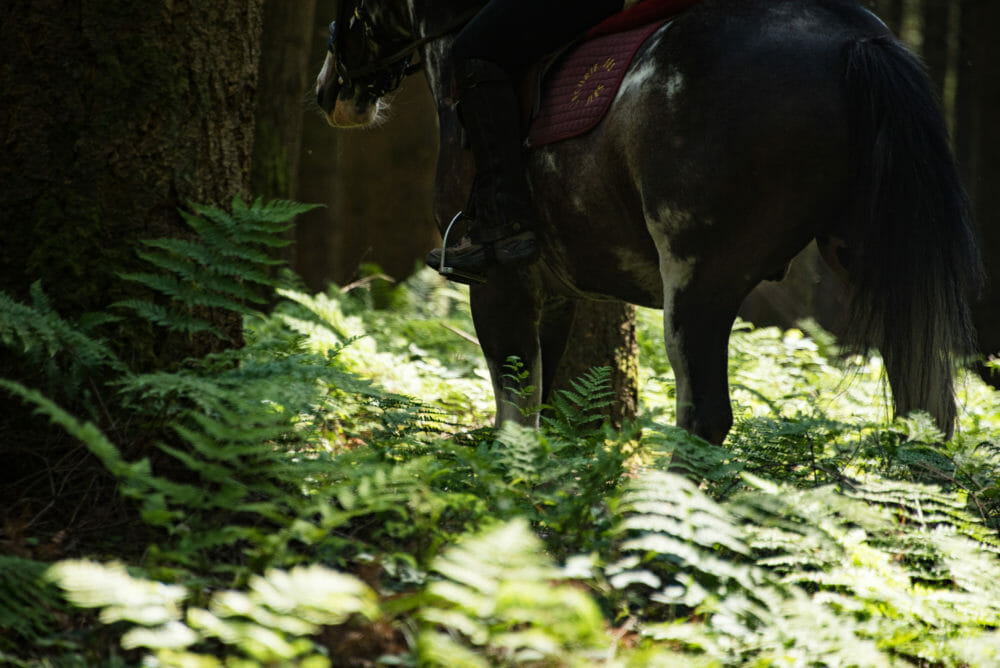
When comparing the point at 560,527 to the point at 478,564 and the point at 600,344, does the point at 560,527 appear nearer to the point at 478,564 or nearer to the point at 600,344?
the point at 478,564

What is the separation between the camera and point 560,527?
9.16 ft

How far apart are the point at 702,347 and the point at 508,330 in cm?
141

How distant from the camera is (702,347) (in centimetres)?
387

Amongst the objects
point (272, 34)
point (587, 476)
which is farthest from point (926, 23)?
point (587, 476)

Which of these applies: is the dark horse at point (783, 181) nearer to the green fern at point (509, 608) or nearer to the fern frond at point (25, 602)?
the green fern at point (509, 608)

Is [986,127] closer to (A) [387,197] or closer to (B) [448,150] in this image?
(A) [387,197]

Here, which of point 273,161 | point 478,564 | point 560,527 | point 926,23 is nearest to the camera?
point 478,564

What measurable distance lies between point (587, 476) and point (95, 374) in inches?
71.2

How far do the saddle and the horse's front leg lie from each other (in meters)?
0.87

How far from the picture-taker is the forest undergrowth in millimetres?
1928

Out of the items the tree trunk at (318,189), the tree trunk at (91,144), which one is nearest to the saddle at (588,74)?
the tree trunk at (91,144)

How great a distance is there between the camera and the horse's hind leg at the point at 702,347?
12.6 feet

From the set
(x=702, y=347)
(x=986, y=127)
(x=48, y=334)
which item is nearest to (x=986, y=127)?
(x=986, y=127)

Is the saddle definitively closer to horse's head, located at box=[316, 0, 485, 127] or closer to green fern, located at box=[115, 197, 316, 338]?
horse's head, located at box=[316, 0, 485, 127]
